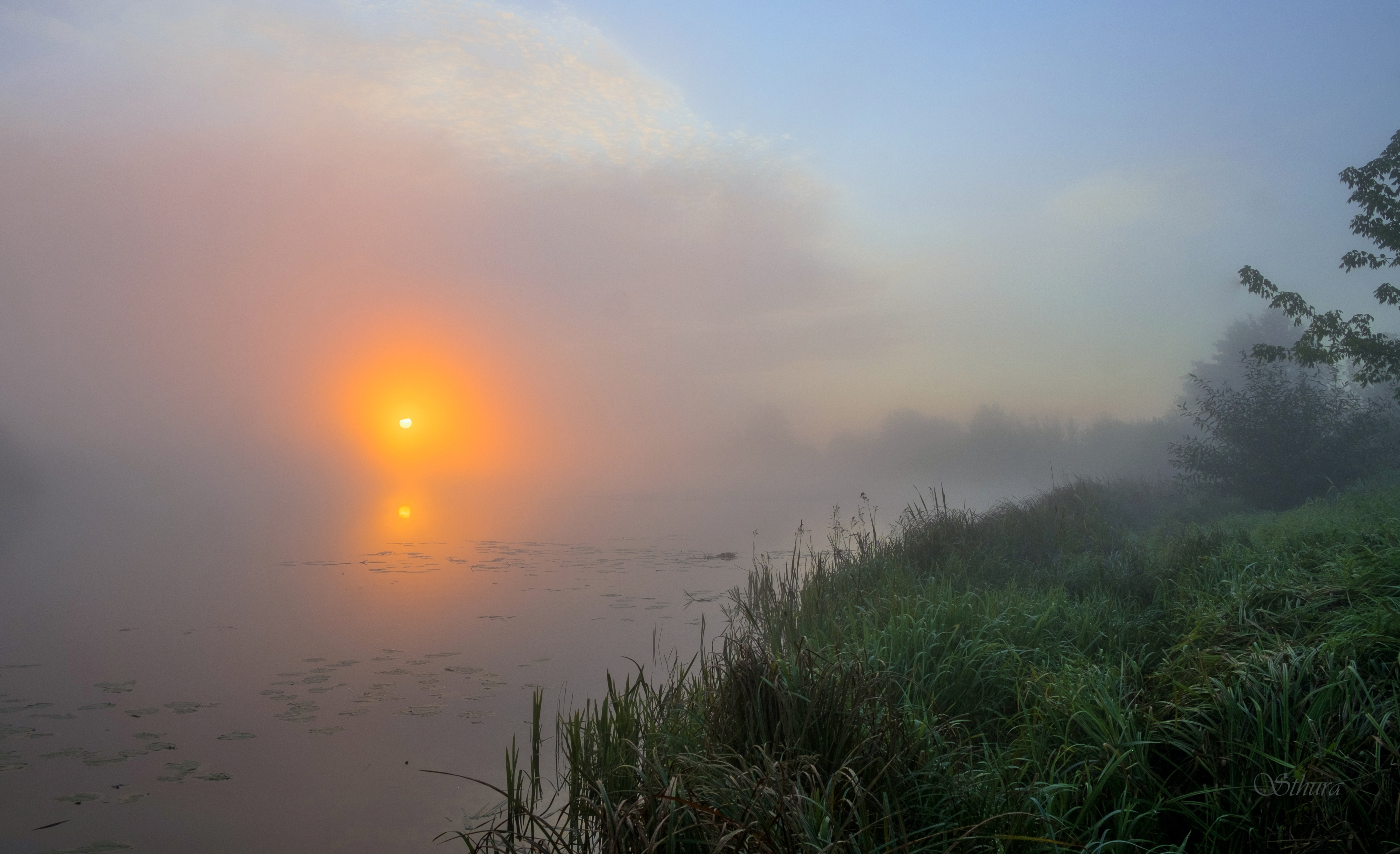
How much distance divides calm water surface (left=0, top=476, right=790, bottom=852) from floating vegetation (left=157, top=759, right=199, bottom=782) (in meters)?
0.02

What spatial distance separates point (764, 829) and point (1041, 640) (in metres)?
3.78

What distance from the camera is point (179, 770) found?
554 cm

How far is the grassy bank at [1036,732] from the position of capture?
2672 millimetres

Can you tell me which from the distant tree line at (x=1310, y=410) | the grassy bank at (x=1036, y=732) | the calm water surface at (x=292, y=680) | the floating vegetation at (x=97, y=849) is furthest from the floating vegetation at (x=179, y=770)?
the distant tree line at (x=1310, y=410)

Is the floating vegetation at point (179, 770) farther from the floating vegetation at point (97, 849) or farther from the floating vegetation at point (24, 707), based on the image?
the floating vegetation at point (24, 707)

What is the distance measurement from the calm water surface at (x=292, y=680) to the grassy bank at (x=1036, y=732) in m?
1.37

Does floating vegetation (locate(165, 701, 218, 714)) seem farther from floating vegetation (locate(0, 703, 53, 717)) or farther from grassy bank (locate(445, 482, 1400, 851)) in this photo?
grassy bank (locate(445, 482, 1400, 851))

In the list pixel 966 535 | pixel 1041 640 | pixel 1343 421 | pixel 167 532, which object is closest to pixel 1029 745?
pixel 1041 640

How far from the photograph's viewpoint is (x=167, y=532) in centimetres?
2316

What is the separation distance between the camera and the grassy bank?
8.77 ft

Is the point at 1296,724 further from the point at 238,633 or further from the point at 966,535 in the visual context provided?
the point at 238,633

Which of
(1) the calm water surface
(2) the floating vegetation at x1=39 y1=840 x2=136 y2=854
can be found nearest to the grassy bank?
(1) the calm water surface

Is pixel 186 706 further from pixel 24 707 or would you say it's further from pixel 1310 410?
pixel 1310 410

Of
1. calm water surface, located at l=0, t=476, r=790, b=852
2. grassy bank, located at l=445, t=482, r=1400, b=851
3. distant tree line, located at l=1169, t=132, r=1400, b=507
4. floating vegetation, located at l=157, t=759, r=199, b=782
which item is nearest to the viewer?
grassy bank, located at l=445, t=482, r=1400, b=851
